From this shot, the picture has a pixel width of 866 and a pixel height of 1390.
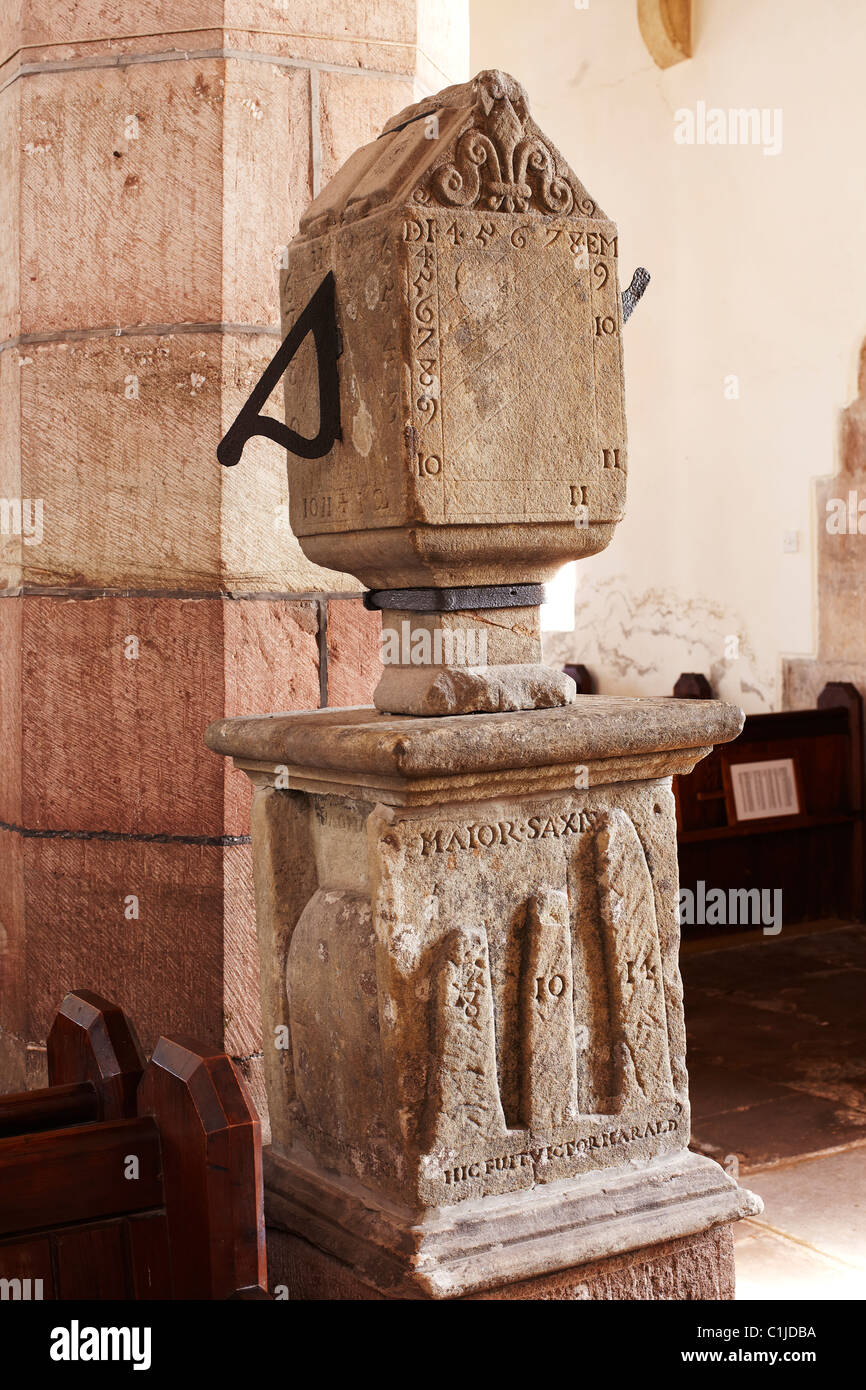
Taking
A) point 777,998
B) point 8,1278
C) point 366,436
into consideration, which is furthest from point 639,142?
point 8,1278

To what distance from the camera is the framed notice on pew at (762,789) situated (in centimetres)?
593

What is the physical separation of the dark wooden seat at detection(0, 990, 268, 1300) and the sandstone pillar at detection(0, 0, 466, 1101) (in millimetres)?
939

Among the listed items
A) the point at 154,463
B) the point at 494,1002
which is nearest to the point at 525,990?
the point at 494,1002

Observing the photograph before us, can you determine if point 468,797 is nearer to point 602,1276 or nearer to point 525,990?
point 525,990

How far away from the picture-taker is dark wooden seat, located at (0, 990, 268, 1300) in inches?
59.4

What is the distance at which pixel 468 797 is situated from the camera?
1770 millimetres

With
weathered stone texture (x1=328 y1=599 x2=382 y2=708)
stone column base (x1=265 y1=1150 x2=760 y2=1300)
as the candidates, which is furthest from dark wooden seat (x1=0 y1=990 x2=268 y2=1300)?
weathered stone texture (x1=328 y1=599 x2=382 y2=708)

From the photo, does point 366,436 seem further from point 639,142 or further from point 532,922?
point 639,142

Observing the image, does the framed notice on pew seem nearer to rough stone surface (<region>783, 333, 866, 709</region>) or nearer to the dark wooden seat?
rough stone surface (<region>783, 333, 866, 709</region>)

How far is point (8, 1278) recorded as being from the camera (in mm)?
1548

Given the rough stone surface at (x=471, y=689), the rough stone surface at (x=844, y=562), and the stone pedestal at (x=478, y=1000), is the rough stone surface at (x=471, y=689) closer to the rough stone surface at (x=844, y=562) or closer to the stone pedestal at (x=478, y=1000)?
the stone pedestal at (x=478, y=1000)

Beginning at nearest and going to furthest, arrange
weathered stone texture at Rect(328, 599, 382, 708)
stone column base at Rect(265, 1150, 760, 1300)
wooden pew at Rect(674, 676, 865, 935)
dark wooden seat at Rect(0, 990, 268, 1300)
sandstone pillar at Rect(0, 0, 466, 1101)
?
1. dark wooden seat at Rect(0, 990, 268, 1300)
2. stone column base at Rect(265, 1150, 760, 1300)
3. sandstone pillar at Rect(0, 0, 466, 1101)
4. weathered stone texture at Rect(328, 599, 382, 708)
5. wooden pew at Rect(674, 676, 865, 935)

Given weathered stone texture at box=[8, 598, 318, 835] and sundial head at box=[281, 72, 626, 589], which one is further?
weathered stone texture at box=[8, 598, 318, 835]

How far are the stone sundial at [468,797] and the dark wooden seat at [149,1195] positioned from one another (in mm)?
274
